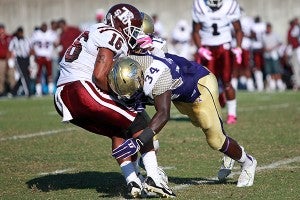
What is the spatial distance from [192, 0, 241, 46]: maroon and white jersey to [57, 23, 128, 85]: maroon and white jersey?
17.6 feet

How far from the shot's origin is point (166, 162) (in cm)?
828

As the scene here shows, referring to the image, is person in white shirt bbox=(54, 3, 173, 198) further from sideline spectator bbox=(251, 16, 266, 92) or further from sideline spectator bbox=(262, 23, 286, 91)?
sideline spectator bbox=(262, 23, 286, 91)

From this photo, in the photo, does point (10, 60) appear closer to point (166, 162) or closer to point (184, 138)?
point (184, 138)

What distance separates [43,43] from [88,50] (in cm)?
1424

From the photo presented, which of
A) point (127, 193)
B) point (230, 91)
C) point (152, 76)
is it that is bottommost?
point (230, 91)

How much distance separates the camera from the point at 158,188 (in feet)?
20.3

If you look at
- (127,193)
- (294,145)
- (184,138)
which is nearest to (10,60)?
(184,138)

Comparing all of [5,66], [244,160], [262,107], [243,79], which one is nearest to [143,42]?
[244,160]

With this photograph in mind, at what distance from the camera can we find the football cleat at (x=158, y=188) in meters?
6.20

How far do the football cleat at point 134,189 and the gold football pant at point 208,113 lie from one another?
2.49ft

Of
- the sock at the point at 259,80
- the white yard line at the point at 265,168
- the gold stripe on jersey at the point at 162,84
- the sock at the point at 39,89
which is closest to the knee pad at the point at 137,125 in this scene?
the gold stripe on jersey at the point at 162,84

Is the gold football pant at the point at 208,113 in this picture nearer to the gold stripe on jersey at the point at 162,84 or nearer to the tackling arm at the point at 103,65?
Result: the gold stripe on jersey at the point at 162,84

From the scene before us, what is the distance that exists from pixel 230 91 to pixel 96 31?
563 cm

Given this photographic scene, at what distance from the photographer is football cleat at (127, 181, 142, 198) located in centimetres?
622
